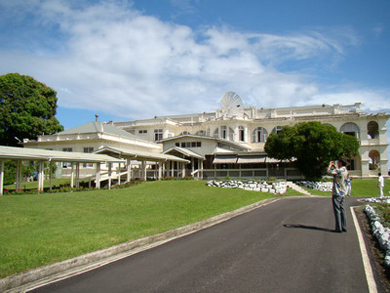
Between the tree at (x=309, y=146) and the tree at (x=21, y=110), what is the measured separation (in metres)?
32.8

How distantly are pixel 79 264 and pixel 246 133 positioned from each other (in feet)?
161

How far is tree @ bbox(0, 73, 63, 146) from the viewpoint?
43.8 meters

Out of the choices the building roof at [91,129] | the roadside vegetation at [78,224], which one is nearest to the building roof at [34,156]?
the roadside vegetation at [78,224]

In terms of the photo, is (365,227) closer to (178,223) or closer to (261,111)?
(178,223)

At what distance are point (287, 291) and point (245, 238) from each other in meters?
3.80

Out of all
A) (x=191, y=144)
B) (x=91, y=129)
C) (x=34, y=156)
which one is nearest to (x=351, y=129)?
(x=191, y=144)

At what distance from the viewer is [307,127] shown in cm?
3566

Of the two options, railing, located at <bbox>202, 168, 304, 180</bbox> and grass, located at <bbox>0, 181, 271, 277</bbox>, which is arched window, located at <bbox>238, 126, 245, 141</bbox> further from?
grass, located at <bbox>0, 181, 271, 277</bbox>

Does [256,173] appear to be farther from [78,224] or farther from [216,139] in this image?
[78,224]

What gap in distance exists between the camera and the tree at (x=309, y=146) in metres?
34.6

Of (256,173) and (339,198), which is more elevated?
(256,173)

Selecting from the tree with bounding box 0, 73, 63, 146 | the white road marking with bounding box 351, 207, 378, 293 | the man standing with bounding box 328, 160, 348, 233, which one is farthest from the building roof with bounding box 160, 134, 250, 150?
the white road marking with bounding box 351, 207, 378, 293

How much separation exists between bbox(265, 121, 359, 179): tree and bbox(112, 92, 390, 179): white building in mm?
1803

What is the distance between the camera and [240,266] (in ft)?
20.7
